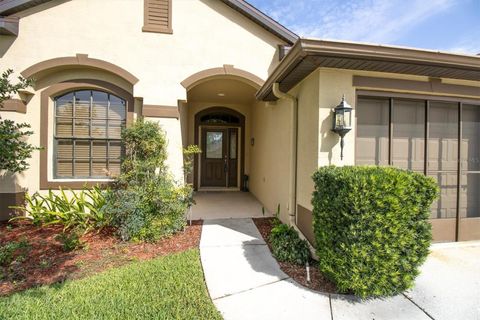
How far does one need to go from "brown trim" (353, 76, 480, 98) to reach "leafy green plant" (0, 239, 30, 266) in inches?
235

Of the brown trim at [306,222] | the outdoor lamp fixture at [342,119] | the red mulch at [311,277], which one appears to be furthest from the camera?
the brown trim at [306,222]

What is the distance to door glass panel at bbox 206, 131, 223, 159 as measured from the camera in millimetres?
9398

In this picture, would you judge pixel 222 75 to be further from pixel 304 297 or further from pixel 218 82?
pixel 304 297

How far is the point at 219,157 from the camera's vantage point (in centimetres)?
942

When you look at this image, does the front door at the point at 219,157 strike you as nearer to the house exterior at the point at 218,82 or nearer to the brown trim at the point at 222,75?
the house exterior at the point at 218,82

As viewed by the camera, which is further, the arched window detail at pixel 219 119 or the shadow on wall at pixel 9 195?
the arched window detail at pixel 219 119

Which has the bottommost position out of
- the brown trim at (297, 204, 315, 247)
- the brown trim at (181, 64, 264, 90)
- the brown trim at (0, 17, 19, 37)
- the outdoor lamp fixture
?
the brown trim at (297, 204, 315, 247)

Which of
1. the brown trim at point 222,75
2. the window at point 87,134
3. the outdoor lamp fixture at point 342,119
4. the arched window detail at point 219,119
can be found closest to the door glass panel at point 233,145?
the arched window detail at point 219,119

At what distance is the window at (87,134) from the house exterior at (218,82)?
0.08 feet

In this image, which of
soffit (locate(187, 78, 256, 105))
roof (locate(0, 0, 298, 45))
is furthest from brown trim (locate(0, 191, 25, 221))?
soffit (locate(187, 78, 256, 105))

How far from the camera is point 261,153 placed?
742 cm

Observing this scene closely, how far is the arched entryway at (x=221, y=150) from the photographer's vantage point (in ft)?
30.4

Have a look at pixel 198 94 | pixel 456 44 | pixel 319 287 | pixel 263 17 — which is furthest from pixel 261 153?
pixel 456 44

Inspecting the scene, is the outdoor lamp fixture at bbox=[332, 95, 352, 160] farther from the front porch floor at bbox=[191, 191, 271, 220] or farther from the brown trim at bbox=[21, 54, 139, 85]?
the brown trim at bbox=[21, 54, 139, 85]
